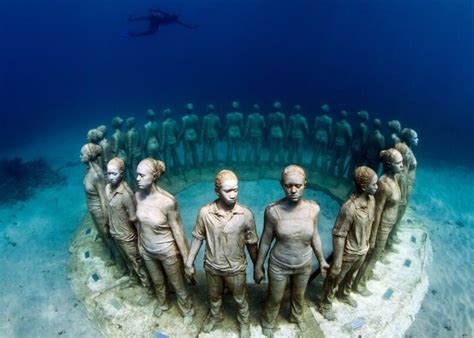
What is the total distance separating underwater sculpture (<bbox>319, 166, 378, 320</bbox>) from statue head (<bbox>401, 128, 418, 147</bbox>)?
8.47 feet

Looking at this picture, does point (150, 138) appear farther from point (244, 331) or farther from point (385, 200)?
point (385, 200)

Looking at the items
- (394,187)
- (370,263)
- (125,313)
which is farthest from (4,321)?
(394,187)

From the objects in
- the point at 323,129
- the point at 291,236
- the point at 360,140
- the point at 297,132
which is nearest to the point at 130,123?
the point at 297,132

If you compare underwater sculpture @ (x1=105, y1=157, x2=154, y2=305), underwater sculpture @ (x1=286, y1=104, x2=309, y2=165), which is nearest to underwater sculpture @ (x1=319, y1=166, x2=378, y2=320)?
underwater sculpture @ (x1=105, y1=157, x2=154, y2=305)

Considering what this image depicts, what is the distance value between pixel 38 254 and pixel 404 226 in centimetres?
927

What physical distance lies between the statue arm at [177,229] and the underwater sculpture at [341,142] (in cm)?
688

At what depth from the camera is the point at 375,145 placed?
9.10 metres

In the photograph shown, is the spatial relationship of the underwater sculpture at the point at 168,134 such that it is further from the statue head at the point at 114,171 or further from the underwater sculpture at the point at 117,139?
the statue head at the point at 114,171

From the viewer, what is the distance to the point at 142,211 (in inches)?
198

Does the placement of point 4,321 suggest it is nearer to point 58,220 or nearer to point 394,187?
point 58,220

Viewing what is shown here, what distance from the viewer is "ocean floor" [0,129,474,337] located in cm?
661

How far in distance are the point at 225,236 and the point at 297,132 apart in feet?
24.0

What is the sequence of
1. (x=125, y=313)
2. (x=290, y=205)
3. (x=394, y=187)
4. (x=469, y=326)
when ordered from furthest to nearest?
(x=469, y=326) → (x=125, y=313) → (x=394, y=187) → (x=290, y=205)

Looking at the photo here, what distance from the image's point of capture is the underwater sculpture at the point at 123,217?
17.0 ft
